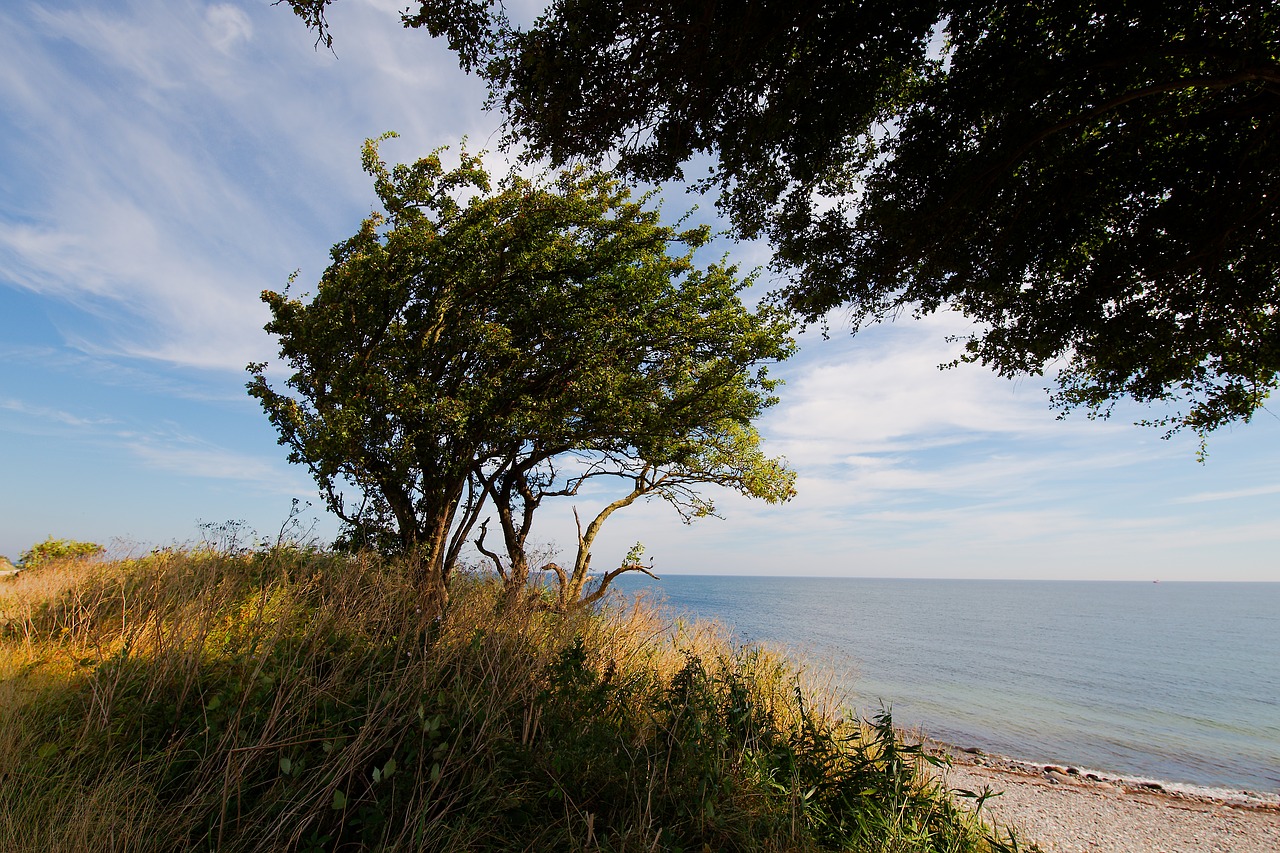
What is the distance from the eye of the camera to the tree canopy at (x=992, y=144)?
466 cm

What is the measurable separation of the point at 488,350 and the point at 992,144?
745 cm

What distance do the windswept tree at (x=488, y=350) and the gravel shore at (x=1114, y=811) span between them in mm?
7837

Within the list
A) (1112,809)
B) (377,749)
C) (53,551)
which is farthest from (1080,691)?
(53,551)

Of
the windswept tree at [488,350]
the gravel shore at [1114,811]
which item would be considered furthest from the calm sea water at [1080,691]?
the windswept tree at [488,350]

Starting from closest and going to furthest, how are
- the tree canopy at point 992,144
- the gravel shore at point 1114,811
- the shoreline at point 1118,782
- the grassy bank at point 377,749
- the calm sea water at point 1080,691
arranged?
the grassy bank at point 377,749, the tree canopy at point 992,144, the gravel shore at point 1114,811, the shoreline at point 1118,782, the calm sea water at point 1080,691

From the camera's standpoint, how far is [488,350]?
941cm

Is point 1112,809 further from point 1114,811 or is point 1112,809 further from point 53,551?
point 53,551

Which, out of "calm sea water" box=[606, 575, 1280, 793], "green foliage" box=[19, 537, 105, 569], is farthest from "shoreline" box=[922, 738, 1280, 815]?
"green foliage" box=[19, 537, 105, 569]

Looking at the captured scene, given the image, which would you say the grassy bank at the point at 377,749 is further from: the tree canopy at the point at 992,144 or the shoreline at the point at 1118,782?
the shoreline at the point at 1118,782

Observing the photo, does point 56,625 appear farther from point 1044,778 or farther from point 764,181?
point 1044,778

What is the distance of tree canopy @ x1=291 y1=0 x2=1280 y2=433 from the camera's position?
466 cm

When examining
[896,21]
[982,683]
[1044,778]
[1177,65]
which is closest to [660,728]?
[896,21]

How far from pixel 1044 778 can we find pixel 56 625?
1656 cm

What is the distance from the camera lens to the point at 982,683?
22.5m
